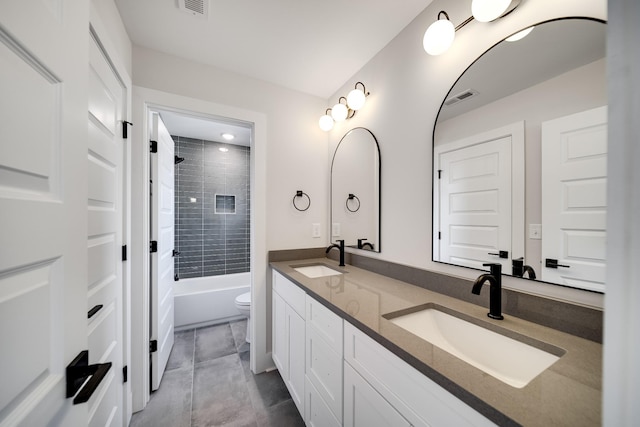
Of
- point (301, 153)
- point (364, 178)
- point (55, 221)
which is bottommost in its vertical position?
point (55, 221)

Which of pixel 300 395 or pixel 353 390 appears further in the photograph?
pixel 300 395

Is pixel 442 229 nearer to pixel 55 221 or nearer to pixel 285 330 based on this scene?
pixel 285 330

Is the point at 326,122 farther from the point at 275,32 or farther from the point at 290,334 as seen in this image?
the point at 290,334

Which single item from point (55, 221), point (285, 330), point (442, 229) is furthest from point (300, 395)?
point (55, 221)

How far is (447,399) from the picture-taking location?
592 mm

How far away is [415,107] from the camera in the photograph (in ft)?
4.63

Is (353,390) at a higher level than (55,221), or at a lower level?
lower

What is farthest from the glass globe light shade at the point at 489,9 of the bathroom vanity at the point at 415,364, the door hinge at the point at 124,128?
the door hinge at the point at 124,128

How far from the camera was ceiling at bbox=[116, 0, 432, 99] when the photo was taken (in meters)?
1.33

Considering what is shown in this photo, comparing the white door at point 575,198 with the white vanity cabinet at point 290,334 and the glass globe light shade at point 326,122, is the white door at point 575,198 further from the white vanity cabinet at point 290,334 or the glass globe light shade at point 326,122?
the glass globe light shade at point 326,122

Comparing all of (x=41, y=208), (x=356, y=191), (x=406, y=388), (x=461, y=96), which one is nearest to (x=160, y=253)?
(x=41, y=208)

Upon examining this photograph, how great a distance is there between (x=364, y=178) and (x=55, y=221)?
1.63 m

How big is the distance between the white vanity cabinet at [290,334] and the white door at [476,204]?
882mm

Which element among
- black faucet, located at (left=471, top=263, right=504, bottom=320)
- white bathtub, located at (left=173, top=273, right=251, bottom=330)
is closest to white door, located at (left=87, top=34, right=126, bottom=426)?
white bathtub, located at (left=173, top=273, right=251, bottom=330)
